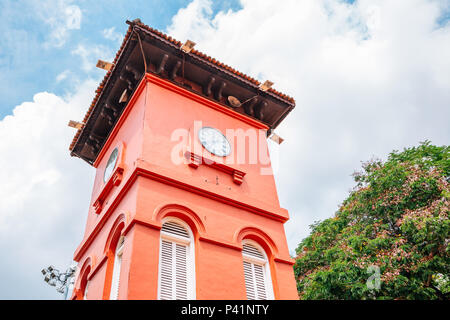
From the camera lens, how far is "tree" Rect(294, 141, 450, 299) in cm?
1294

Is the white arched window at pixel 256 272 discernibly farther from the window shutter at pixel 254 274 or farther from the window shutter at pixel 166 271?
the window shutter at pixel 166 271

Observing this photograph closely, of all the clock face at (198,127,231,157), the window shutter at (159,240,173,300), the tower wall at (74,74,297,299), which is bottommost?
the window shutter at (159,240,173,300)

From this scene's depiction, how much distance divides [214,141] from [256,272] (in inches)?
139

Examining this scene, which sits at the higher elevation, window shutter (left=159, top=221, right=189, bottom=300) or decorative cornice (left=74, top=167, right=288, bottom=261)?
decorative cornice (left=74, top=167, right=288, bottom=261)

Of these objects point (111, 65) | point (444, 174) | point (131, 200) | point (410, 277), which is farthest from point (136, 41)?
point (444, 174)

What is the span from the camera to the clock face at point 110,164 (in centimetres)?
1117

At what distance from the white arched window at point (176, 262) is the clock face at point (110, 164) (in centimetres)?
341

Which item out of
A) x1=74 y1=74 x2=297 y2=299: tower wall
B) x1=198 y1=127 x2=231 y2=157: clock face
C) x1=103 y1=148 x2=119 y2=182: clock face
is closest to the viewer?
x1=74 y1=74 x2=297 y2=299: tower wall

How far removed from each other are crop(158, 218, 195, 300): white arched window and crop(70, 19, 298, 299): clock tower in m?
0.02

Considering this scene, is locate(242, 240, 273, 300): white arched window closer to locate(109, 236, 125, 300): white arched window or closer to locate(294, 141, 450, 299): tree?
locate(109, 236, 125, 300): white arched window

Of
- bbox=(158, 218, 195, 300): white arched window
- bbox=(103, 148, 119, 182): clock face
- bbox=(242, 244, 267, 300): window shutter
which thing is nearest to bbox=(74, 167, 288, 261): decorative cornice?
bbox=(158, 218, 195, 300): white arched window

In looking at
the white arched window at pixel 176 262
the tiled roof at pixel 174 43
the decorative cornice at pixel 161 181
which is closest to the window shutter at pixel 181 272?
the white arched window at pixel 176 262

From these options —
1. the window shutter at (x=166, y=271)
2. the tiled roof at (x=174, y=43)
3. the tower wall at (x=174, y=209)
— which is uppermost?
the tiled roof at (x=174, y=43)

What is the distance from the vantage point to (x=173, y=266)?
7855 mm
